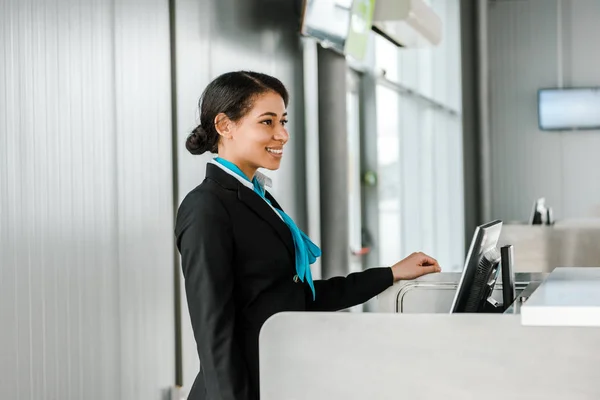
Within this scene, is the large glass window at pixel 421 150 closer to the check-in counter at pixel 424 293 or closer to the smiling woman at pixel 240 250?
the check-in counter at pixel 424 293

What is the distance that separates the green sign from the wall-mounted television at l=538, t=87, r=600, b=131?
69.7 inches

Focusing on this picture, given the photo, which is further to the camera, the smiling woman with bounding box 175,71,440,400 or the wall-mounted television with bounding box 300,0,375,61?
the wall-mounted television with bounding box 300,0,375,61

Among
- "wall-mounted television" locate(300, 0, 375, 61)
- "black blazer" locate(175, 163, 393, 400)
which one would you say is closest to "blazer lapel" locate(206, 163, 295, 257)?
"black blazer" locate(175, 163, 393, 400)

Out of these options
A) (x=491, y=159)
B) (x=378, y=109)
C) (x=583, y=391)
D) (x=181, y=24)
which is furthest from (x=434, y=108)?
(x=583, y=391)

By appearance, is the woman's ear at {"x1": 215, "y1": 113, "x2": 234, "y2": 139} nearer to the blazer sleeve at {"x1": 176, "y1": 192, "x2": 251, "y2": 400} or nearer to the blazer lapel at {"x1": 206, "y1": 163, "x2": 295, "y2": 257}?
the blazer lapel at {"x1": 206, "y1": 163, "x2": 295, "y2": 257}

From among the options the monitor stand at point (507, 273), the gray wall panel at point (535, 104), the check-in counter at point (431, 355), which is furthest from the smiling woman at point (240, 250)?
the gray wall panel at point (535, 104)

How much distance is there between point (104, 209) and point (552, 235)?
282 centimetres

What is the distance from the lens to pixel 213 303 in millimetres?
2045

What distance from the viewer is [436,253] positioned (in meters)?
7.30

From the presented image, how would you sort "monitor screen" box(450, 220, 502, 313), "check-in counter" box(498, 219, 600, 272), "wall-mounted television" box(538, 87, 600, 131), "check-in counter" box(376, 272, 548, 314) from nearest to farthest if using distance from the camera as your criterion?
"monitor screen" box(450, 220, 502, 313) < "check-in counter" box(376, 272, 548, 314) < "check-in counter" box(498, 219, 600, 272) < "wall-mounted television" box(538, 87, 600, 131)

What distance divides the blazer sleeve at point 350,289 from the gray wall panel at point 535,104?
362cm

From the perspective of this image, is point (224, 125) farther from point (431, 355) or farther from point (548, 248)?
point (548, 248)

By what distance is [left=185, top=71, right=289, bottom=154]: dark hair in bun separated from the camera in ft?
7.69

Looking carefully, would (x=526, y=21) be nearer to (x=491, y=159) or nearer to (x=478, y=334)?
(x=491, y=159)
